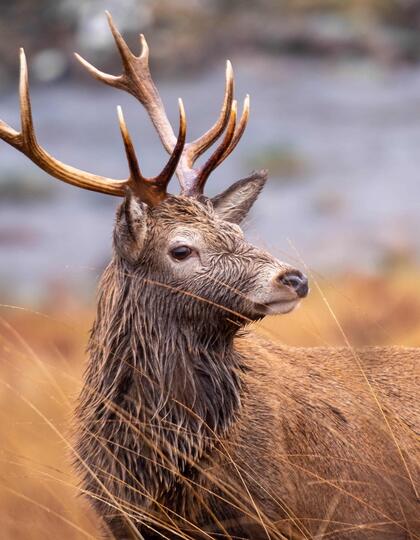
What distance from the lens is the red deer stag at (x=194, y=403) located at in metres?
4.56

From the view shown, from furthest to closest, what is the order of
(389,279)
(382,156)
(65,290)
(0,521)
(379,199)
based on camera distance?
(382,156) → (379,199) → (65,290) → (389,279) → (0,521)

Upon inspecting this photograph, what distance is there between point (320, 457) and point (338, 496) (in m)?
0.18

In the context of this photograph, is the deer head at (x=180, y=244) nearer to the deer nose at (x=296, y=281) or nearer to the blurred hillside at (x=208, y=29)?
the deer nose at (x=296, y=281)

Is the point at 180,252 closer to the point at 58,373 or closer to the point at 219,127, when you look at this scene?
the point at 219,127

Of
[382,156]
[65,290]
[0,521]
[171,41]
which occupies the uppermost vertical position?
[171,41]

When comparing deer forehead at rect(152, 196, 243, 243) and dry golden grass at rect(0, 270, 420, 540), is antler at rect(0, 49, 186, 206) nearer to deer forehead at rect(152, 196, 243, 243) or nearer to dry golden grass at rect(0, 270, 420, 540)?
deer forehead at rect(152, 196, 243, 243)

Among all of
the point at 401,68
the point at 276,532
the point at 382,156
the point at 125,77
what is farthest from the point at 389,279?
the point at 276,532

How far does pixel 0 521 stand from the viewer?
20.9 feet

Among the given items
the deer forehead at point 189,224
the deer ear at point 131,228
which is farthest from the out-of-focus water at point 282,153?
the deer ear at point 131,228

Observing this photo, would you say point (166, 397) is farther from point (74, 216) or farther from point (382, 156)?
point (382, 156)

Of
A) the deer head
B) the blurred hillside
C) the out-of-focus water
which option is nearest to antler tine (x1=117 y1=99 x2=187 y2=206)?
the deer head

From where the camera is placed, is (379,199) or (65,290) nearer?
(65,290)

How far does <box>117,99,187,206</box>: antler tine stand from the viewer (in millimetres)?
4586

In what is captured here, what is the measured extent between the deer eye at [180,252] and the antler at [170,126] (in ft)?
1.27
